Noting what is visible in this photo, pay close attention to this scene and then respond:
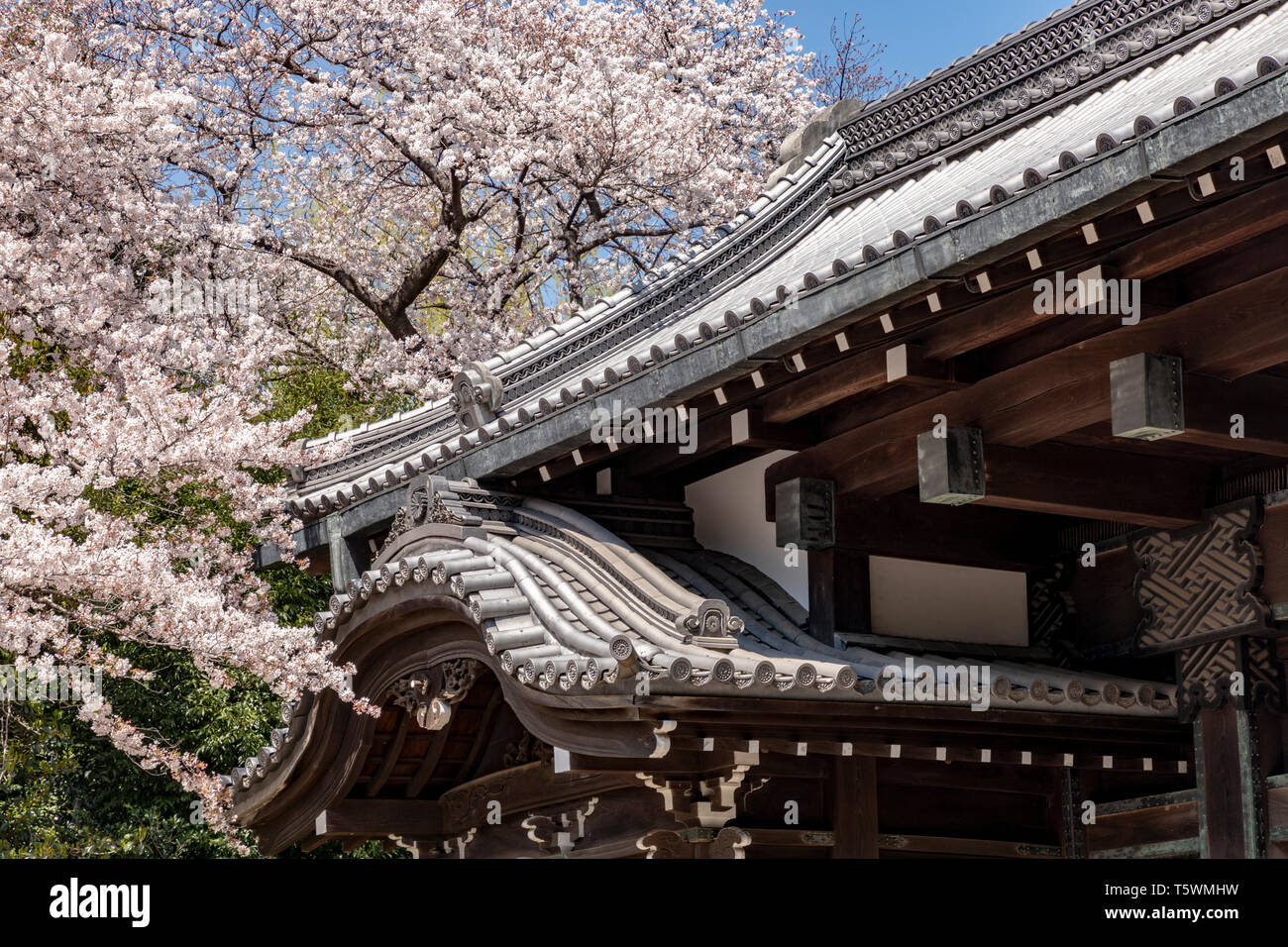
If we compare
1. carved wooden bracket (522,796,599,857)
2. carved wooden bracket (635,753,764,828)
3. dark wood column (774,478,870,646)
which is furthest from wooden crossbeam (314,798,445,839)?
dark wood column (774,478,870,646)

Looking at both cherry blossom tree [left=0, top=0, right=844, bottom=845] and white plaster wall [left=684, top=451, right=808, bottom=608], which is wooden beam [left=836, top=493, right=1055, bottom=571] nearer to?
white plaster wall [left=684, top=451, right=808, bottom=608]

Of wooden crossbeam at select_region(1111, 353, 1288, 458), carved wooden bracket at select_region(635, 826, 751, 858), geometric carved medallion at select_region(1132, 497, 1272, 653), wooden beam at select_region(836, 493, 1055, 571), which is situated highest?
wooden crossbeam at select_region(1111, 353, 1288, 458)

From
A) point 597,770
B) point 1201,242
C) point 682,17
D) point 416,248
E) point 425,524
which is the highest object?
point 682,17

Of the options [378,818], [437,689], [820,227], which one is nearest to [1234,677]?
[437,689]

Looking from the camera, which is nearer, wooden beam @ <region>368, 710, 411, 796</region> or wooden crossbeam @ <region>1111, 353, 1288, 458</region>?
wooden crossbeam @ <region>1111, 353, 1288, 458</region>

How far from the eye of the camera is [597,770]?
21.5 ft

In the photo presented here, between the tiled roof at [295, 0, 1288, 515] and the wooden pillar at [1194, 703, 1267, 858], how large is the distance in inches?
106

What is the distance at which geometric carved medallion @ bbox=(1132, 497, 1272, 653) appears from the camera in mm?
6875

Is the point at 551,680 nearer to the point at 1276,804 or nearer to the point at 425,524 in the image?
the point at 425,524

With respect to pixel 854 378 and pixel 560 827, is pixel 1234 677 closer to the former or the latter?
pixel 854 378

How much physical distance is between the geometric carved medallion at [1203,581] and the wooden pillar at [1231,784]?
382 mm

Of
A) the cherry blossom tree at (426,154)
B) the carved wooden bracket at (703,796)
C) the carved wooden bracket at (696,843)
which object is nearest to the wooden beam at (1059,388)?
the carved wooden bracket at (703,796)

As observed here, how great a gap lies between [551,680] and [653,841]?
1.27 metres
